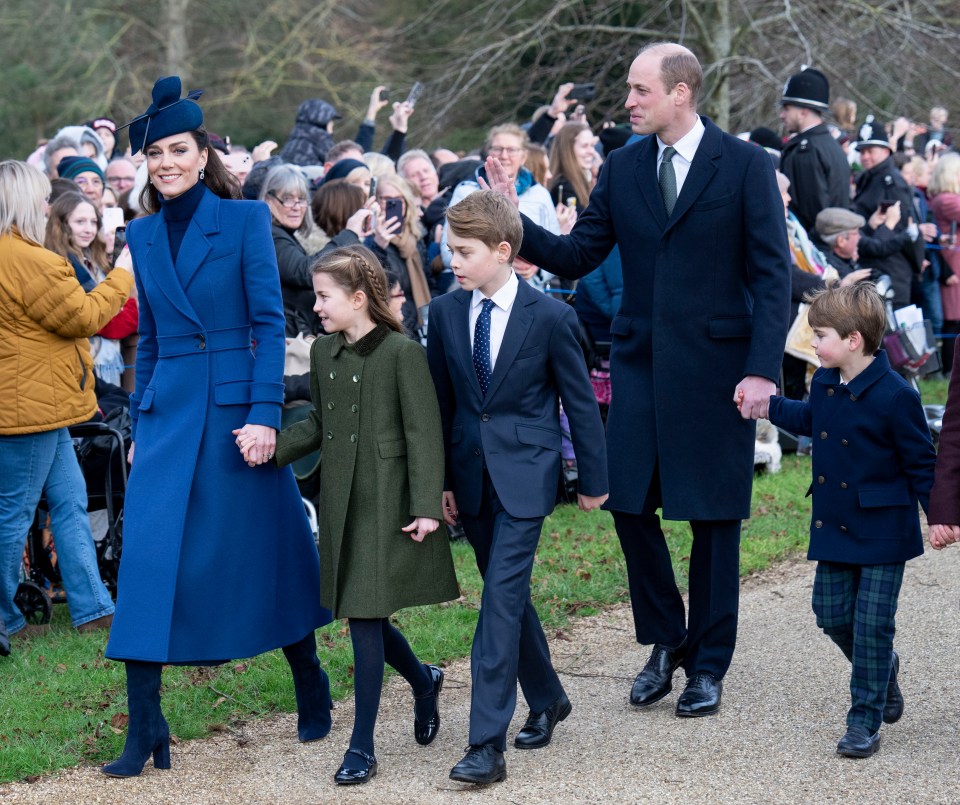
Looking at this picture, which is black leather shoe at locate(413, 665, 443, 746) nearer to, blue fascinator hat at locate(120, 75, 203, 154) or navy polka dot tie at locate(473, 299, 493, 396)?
navy polka dot tie at locate(473, 299, 493, 396)

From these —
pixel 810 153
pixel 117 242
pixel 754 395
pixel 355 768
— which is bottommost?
pixel 355 768

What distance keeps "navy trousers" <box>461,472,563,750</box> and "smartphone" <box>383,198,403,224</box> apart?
13.0ft

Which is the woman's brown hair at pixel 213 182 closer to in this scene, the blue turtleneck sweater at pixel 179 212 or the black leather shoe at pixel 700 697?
the blue turtleneck sweater at pixel 179 212

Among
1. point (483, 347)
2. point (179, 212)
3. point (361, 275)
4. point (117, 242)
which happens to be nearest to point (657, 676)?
point (483, 347)

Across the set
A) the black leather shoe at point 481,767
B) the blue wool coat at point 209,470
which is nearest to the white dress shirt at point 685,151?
the blue wool coat at point 209,470

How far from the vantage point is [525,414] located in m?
4.57

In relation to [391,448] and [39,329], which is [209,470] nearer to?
[391,448]

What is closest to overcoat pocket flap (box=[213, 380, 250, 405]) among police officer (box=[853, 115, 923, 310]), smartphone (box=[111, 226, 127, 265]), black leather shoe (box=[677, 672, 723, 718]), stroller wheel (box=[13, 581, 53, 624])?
black leather shoe (box=[677, 672, 723, 718])

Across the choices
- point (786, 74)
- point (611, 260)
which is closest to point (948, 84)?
point (786, 74)

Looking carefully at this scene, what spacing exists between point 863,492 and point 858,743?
2.59 feet

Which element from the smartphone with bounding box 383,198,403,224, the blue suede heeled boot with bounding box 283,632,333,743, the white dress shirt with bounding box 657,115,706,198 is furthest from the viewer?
the smartphone with bounding box 383,198,403,224

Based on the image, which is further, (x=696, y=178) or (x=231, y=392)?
(x=696, y=178)

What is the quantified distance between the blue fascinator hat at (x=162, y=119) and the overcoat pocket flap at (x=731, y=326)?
1.86 metres

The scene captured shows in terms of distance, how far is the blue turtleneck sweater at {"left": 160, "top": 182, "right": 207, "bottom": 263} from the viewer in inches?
186
